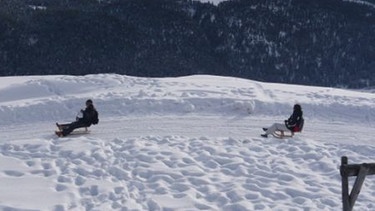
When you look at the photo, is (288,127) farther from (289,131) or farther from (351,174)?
(351,174)

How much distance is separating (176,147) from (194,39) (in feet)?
426

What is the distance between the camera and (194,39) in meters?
145

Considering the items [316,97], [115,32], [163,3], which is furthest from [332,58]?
[316,97]

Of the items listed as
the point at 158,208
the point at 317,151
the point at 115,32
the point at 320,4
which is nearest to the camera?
the point at 158,208

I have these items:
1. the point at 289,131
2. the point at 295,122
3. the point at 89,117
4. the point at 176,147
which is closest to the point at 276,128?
the point at 289,131

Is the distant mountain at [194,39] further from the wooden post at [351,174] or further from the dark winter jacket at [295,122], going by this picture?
the wooden post at [351,174]

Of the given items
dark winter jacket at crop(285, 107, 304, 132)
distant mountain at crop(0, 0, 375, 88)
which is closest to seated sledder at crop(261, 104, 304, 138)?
dark winter jacket at crop(285, 107, 304, 132)

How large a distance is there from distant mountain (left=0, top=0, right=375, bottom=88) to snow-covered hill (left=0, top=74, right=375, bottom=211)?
94555 mm

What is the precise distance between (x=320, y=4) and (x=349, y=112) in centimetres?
14725

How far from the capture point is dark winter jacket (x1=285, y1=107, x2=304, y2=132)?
685 inches

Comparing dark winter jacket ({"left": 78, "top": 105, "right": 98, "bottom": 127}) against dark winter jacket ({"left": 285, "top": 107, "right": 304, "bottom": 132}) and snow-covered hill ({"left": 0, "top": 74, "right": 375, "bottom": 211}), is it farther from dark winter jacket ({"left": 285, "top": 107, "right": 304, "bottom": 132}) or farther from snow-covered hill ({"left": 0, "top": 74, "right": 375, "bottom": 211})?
dark winter jacket ({"left": 285, "top": 107, "right": 304, "bottom": 132})

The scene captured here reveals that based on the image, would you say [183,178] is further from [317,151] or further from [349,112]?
[349,112]

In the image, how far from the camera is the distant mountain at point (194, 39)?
12262 cm

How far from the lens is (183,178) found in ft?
46.4
